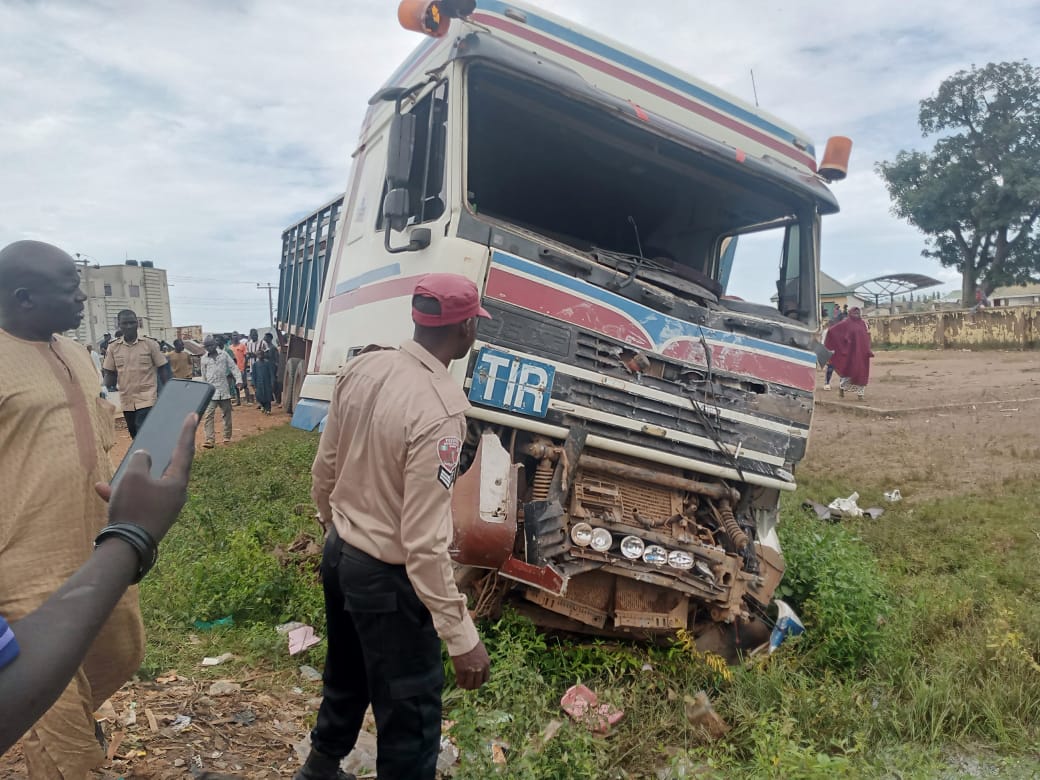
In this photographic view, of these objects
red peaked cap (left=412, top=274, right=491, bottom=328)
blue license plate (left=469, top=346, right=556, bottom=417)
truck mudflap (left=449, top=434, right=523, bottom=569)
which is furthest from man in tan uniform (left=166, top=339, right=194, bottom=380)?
red peaked cap (left=412, top=274, right=491, bottom=328)

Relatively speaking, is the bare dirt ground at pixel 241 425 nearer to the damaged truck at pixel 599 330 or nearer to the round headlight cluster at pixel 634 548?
the damaged truck at pixel 599 330

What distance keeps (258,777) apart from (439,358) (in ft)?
5.70

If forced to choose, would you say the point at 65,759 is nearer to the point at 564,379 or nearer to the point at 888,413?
the point at 564,379

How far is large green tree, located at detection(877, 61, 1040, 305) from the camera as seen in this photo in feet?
101

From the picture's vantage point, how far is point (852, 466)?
7633 mm

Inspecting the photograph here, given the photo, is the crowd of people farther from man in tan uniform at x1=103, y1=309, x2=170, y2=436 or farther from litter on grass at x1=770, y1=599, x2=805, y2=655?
man in tan uniform at x1=103, y1=309, x2=170, y2=436

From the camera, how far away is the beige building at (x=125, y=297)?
1114 inches

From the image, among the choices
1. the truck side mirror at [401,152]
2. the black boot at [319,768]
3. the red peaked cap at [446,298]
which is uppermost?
the truck side mirror at [401,152]

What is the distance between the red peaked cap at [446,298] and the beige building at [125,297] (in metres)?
28.0

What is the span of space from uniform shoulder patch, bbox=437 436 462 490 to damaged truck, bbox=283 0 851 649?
3.16 ft

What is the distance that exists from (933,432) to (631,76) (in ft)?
22.6

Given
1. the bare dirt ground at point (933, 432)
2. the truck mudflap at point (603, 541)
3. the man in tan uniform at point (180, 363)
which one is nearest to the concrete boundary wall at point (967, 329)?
the bare dirt ground at point (933, 432)

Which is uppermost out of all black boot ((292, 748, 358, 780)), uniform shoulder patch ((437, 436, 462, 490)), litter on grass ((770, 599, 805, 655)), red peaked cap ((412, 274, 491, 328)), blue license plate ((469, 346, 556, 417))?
red peaked cap ((412, 274, 491, 328))

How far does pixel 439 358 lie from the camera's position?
86.3 inches
